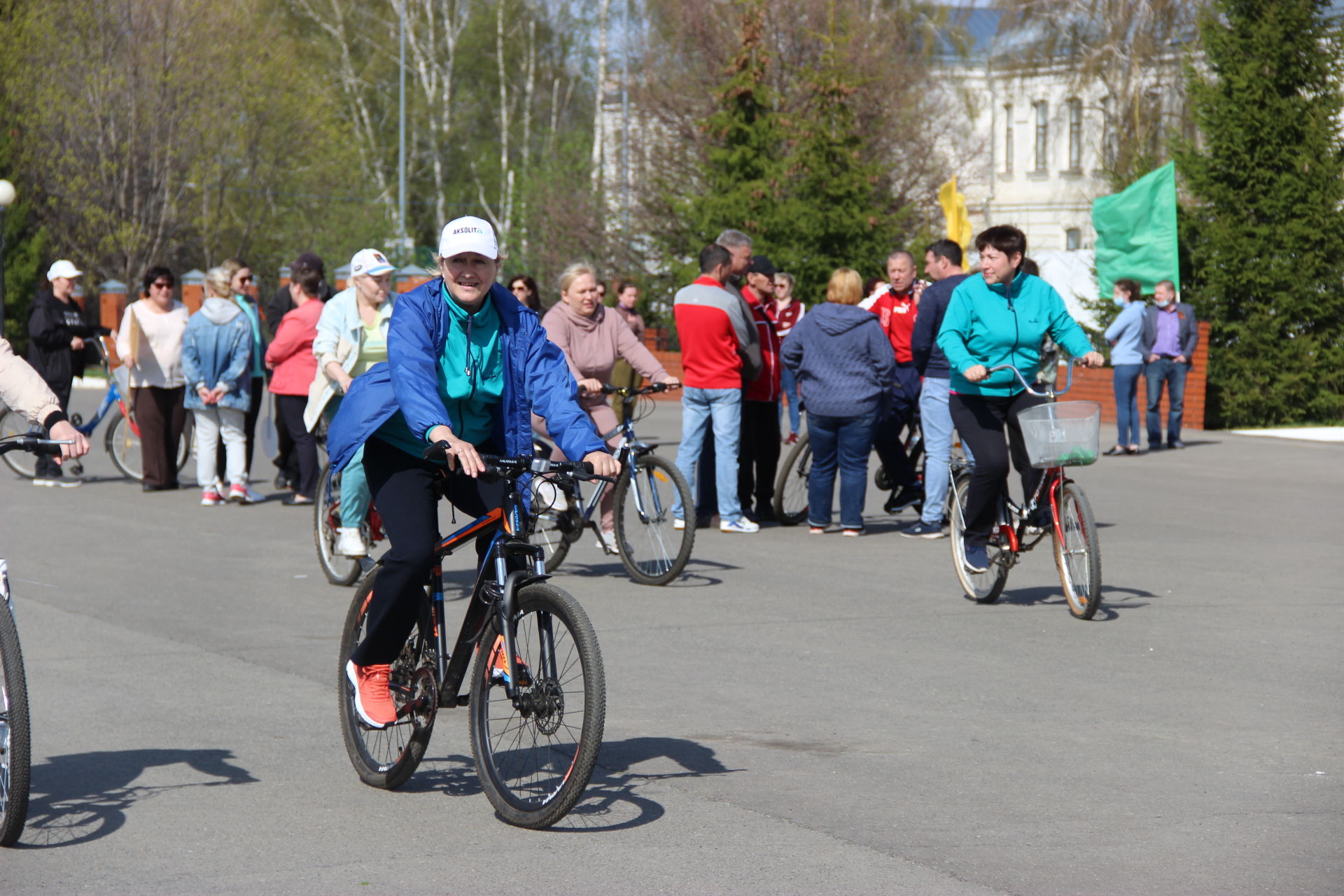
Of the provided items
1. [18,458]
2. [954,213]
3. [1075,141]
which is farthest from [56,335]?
[1075,141]

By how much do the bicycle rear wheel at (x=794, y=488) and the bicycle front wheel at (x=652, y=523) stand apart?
9.38ft

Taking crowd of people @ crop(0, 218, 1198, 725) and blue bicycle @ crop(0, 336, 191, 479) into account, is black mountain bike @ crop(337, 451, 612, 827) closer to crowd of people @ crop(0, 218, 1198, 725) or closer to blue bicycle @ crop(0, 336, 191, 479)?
crowd of people @ crop(0, 218, 1198, 725)

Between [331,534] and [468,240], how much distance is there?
16.6ft

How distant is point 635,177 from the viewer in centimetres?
3497

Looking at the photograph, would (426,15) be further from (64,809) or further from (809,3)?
(64,809)

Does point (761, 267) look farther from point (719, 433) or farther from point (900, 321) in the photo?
point (719, 433)

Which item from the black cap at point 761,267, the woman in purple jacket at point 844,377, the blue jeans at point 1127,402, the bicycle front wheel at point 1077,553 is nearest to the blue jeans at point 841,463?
the woman in purple jacket at point 844,377

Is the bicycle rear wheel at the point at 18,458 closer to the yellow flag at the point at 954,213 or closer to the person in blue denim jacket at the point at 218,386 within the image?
the person in blue denim jacket at the point at 218,386

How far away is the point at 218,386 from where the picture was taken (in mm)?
14141

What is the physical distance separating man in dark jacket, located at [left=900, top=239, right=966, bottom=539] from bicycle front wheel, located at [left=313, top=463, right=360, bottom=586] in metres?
3.98

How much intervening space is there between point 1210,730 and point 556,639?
274cm

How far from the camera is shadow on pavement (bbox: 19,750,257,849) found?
16.7 ft

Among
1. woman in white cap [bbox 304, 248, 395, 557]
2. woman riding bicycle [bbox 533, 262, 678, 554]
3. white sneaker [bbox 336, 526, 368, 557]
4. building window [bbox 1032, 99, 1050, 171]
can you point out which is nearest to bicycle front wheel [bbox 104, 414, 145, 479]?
woman in white cap [bbox 304, 248, 395, 557]

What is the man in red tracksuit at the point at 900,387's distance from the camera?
43.1 ft
